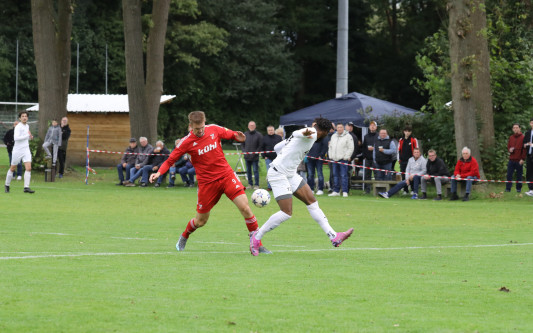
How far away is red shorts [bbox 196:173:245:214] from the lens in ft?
38.8

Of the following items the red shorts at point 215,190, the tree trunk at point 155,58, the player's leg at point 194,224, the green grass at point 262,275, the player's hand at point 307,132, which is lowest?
the green grass at point 262,275

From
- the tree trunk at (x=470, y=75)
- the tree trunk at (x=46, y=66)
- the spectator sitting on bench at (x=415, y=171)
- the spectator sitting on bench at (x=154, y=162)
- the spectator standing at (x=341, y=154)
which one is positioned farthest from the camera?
the tree trunk at (x=46, y=66)

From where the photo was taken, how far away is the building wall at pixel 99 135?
3653 cm

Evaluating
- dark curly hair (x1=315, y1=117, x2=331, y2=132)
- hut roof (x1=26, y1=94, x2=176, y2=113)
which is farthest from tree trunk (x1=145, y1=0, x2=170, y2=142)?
dark curly hair (x1=315, y1=117, x2=331, y2=132)

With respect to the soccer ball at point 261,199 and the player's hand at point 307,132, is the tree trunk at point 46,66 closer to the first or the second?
the soccer ball at point 261,199

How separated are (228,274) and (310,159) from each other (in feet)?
54.3

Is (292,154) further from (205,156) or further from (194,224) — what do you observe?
(194,224)

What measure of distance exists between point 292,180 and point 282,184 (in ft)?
0.59

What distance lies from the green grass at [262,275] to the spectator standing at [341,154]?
269 inches

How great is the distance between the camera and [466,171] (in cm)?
2439

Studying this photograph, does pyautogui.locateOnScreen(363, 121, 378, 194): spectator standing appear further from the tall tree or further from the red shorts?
the red shorts

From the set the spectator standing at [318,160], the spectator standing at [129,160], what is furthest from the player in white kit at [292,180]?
the spectator standing at [129,160]

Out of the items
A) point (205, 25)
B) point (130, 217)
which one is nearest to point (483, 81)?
point (130, 217)

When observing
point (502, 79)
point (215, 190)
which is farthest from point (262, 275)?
point (502, 79)
